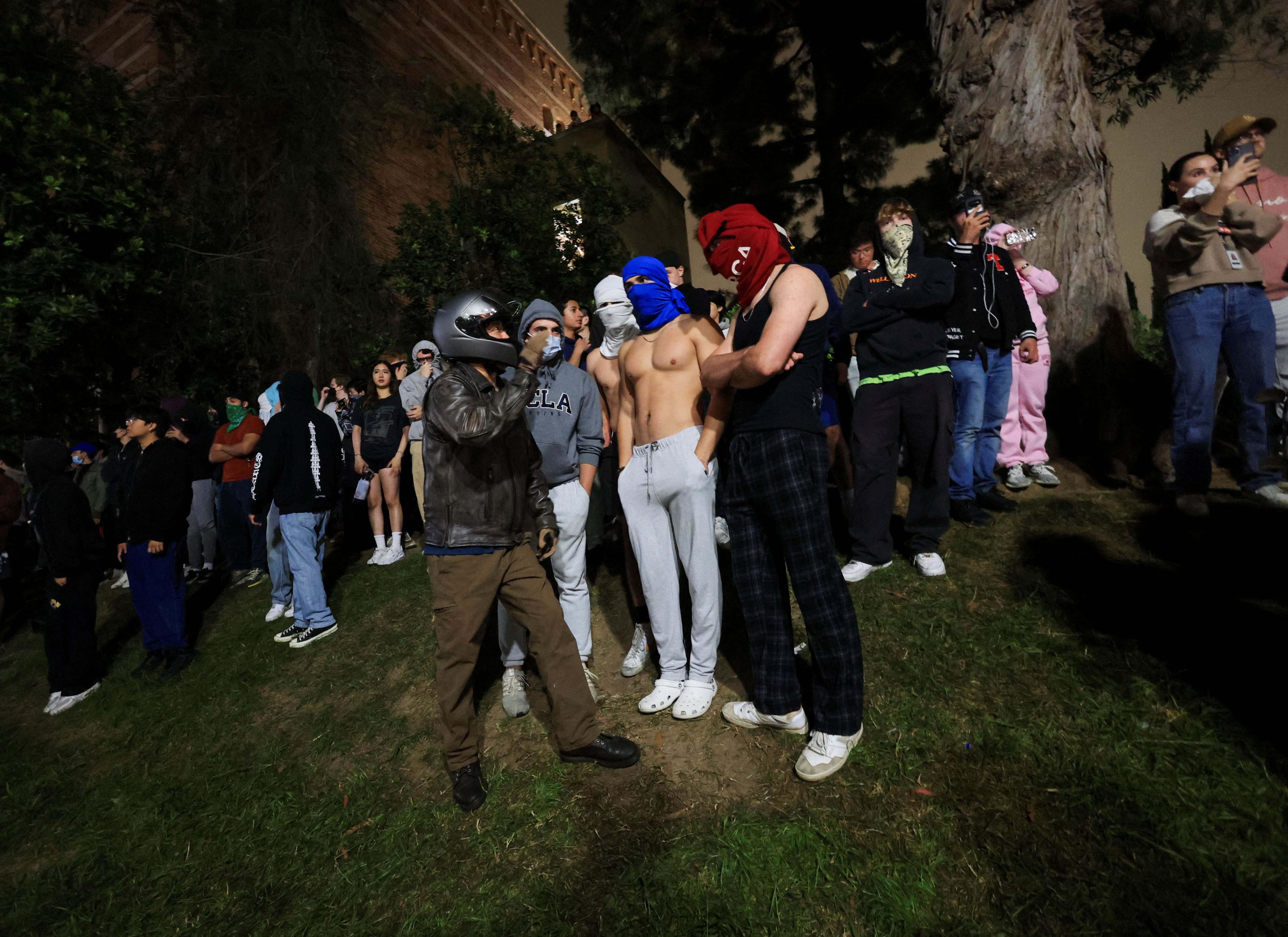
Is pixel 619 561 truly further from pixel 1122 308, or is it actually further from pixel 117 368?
pixel 117 368

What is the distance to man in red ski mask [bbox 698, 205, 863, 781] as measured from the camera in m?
2.77

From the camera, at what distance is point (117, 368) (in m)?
11.6

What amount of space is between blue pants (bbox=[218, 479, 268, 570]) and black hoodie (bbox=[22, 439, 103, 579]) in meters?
1.79

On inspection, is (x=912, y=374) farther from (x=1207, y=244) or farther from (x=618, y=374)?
(x=1207, y=244)

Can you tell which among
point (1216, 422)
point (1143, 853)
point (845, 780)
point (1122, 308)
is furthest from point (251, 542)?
point (1216, 422)

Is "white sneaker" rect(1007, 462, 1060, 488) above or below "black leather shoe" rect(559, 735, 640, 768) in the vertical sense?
above

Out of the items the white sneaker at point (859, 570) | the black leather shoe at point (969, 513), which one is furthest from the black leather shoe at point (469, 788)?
the black leather shoe at point (969, 513)

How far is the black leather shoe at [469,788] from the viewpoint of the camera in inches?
125

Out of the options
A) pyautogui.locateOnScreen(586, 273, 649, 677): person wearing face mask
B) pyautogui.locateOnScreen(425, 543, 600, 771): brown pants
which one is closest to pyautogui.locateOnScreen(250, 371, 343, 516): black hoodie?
pyautogui.locateOnScreen(586, 273, 649, 677): person wearing face mask

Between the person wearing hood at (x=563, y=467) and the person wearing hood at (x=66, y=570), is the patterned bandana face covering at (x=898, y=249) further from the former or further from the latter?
the person wearing hood at (x=66, y=570)

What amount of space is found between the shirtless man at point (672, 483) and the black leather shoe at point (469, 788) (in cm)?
94

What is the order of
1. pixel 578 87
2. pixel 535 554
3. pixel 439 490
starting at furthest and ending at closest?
pixel 578 87, pixel 535 554, pixel 439 490

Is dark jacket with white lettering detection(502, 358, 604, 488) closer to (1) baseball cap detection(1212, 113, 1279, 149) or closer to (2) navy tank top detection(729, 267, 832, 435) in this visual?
(2) navy tank top detection(729, 267, 832, 435)

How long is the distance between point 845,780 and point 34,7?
52.3ft
